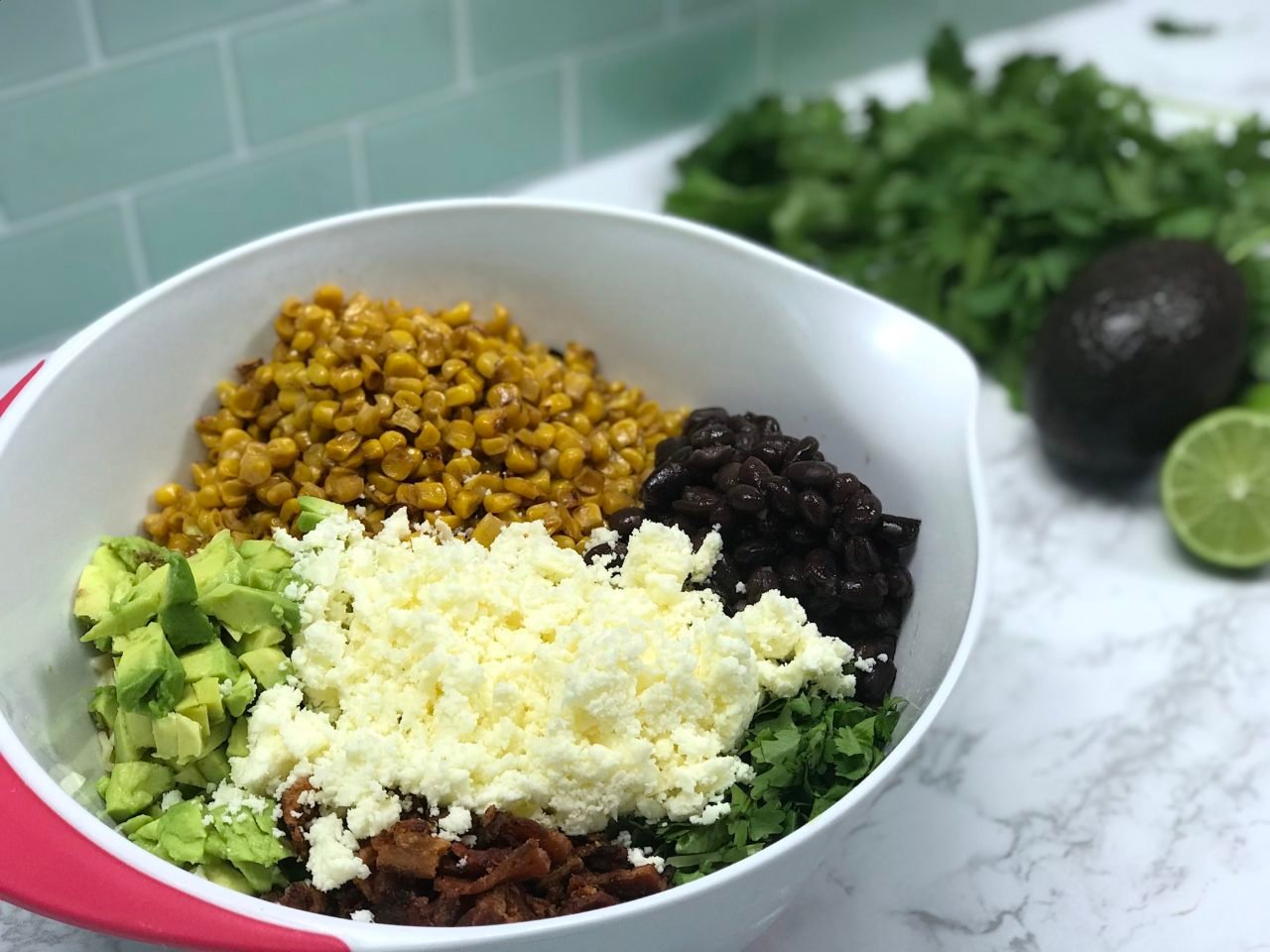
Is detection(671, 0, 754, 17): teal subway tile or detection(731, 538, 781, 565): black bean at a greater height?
detection(671, 0, 754, 17): teal subway tile

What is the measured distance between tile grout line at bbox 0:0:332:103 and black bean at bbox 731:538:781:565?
941mm

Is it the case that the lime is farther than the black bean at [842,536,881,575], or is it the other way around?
the lime

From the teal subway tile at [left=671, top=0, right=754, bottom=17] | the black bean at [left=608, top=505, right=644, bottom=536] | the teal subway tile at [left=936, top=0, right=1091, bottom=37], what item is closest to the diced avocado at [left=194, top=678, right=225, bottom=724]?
the black bean at [left=608, top=505, right=644, bottom=536]

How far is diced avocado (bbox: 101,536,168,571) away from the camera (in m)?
1.14

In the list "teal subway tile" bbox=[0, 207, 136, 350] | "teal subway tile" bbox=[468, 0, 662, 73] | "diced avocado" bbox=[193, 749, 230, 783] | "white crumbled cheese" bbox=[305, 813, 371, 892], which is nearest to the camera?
"white crumbled cheese" bbox=[305, 813, 371, 892]

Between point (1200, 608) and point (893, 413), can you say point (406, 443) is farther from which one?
point (1200, 608)

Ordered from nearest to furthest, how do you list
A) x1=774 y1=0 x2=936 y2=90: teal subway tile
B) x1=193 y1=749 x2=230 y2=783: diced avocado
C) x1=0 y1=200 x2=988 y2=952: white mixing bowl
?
1. x1=0 y1=200 x2=988 y2=952: white mixing bowl
2. x1=193 y1=749 x2=230 y2=783: diced avocado
3. x1=774 y1=0 x2=936 y2=90: teal subway tile

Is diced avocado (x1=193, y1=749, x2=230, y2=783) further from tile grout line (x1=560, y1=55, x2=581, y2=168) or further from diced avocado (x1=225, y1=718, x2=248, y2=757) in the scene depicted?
tile grout line (x1=560, y1=55, x2=581, y2=168)

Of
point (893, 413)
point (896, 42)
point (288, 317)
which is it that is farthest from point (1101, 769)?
point (896, 42)

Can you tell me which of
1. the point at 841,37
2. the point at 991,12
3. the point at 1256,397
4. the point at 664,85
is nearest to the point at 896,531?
the point at 1256,397

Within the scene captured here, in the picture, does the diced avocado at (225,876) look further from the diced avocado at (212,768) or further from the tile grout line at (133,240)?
the tile grout line at (133,240)

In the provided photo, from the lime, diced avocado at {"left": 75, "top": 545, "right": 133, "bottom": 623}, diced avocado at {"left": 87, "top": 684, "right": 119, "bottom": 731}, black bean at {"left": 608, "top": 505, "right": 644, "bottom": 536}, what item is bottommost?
the lime

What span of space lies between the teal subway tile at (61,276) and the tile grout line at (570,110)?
66 cm

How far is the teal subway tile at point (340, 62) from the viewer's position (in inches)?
65.4
